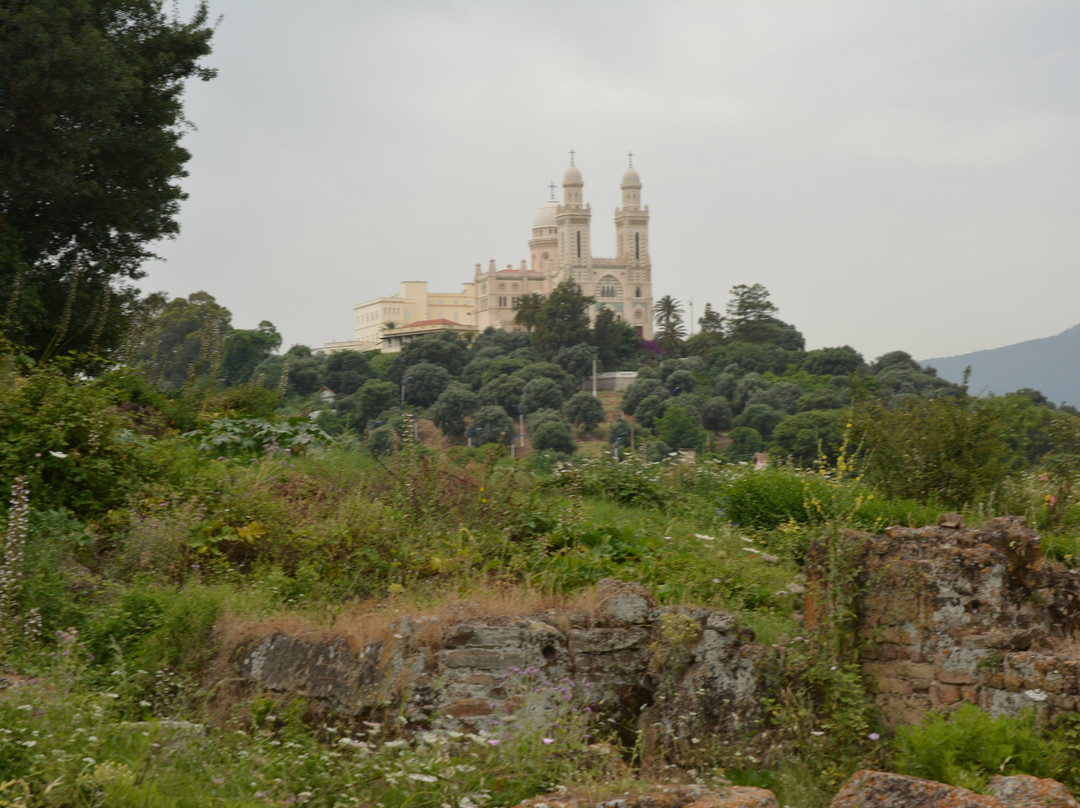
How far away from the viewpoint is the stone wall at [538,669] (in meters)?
5.11

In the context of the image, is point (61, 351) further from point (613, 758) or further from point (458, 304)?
point (458, 304)

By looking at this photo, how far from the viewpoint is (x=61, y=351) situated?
39.5 ft

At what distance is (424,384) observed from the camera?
276 feet

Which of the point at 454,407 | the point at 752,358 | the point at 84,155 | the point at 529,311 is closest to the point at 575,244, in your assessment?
the point at 529,311

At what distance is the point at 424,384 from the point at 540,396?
1019 cm

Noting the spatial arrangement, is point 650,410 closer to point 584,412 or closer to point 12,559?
point 584,412

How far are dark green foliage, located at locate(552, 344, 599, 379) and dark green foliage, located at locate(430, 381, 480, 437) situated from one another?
17217 mm

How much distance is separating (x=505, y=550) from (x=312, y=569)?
1.32m

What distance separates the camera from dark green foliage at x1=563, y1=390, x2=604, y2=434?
3211 inches

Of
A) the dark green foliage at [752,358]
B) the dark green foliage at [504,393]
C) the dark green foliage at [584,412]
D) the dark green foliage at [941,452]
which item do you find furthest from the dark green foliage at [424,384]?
the dark green foliage at [941,452]

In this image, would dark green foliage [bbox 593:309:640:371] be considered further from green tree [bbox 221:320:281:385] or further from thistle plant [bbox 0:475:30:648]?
thistle plant [bbox 0:475:30:648]

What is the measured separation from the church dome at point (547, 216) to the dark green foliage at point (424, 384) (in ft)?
201

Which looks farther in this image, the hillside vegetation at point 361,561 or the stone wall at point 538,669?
the stone wall at point 538,669

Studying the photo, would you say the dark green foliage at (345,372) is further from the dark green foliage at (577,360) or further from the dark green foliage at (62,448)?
the dark green foliage at (62,448)
